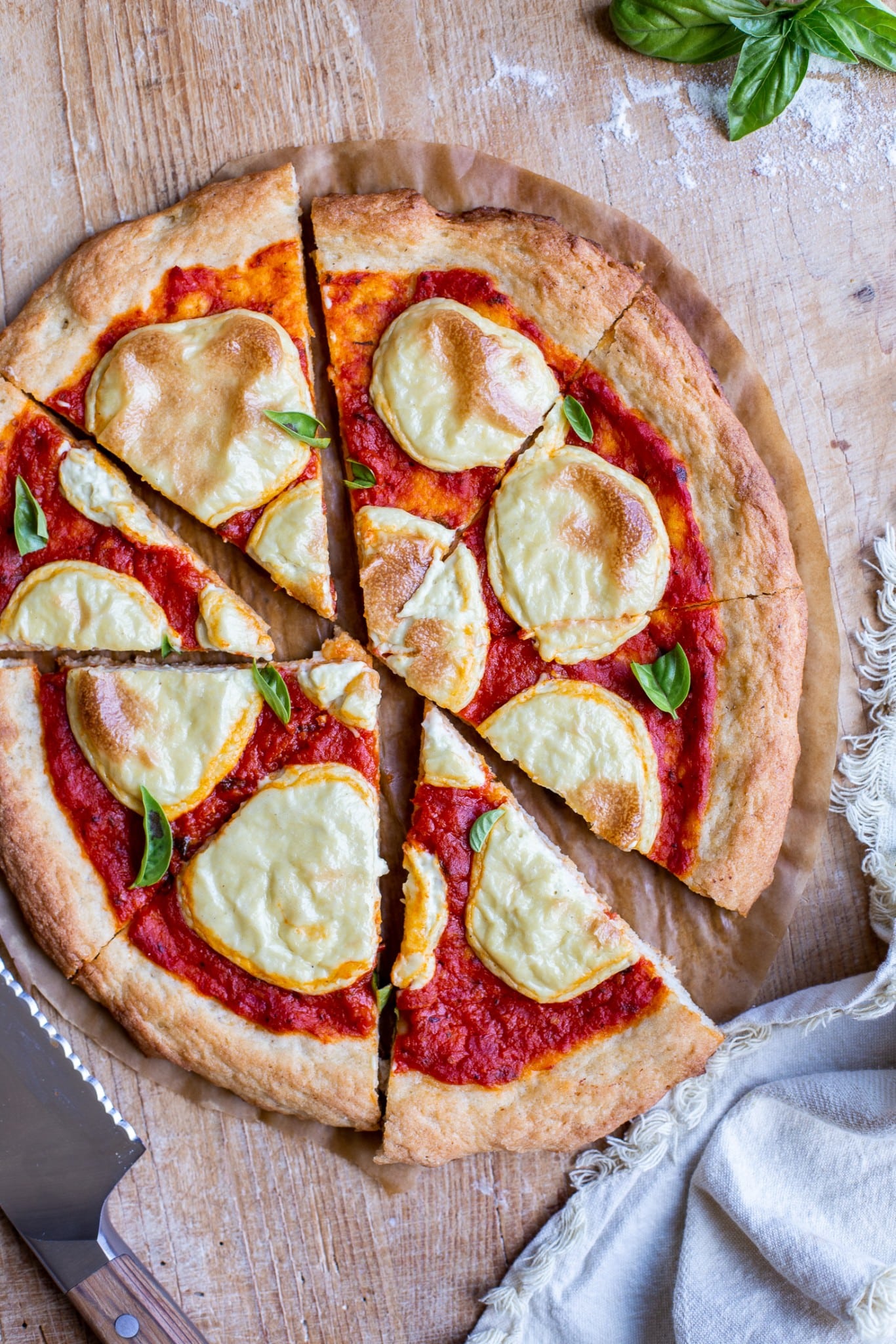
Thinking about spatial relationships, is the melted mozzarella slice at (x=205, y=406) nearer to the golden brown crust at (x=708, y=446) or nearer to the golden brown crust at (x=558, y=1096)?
the golden brown crust at (x=708, y=446)

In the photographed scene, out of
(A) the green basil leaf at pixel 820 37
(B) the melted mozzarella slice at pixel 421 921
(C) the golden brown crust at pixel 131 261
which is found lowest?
(B) the melted mozzarella slice at pixel 421 921

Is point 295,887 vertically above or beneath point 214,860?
beneath

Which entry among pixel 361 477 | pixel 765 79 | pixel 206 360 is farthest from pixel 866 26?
pixel 206 360

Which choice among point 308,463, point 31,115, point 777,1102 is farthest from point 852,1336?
point 31,115

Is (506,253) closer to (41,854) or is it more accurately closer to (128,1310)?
(41,854)

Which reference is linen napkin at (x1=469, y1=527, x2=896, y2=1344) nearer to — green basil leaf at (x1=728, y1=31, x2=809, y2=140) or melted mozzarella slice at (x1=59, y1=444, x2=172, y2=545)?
green basil leaf at (x1=728, y1=31, x2=809, y2=140)

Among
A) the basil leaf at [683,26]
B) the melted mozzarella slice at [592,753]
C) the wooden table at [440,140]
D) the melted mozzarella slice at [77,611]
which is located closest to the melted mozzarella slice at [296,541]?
the melted mozzarella slice at [77,611]
